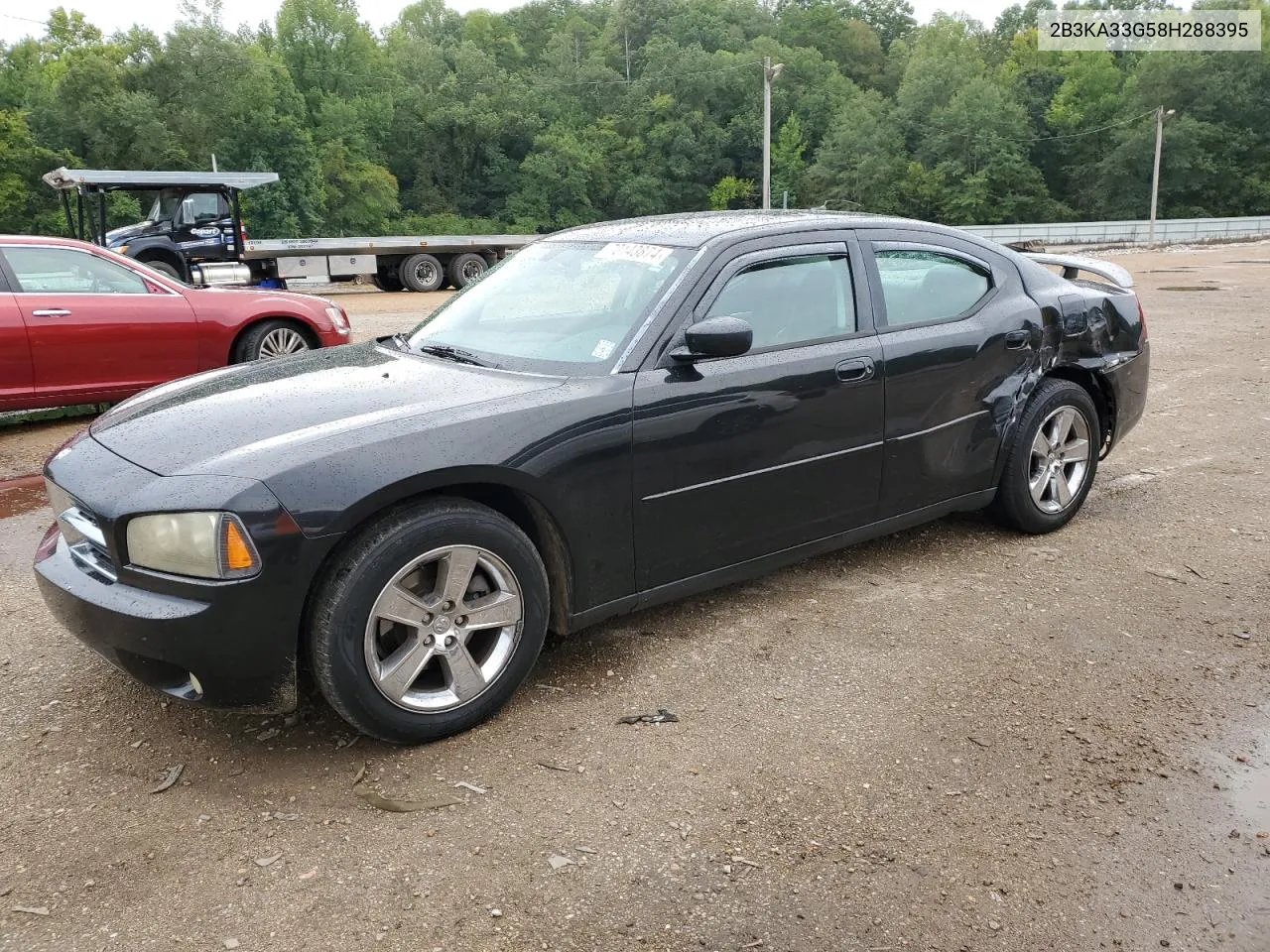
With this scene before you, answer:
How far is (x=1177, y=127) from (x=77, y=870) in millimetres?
83771

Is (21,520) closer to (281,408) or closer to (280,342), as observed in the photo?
(281,408)

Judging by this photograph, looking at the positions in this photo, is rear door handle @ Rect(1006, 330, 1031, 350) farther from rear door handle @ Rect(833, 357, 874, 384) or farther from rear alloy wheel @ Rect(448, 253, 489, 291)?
rear alloy wheel @ Rect(448, 253, 489, 291)

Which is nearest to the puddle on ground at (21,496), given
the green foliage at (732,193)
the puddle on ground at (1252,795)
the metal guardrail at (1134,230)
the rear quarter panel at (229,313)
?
the rear quarter panel at (229,313)

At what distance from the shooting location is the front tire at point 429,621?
288cm

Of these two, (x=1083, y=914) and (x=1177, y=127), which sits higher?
(x=1177, y=127)

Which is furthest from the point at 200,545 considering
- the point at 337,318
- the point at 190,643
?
the point at 337,318

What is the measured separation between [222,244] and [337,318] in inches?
510

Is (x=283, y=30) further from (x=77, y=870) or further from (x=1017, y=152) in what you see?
(x=77, y=870)

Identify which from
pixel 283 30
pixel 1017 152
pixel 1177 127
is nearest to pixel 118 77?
pixel 283 30

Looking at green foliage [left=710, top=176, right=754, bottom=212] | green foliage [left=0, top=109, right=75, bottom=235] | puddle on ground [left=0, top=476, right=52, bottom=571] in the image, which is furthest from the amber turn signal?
green foliage [left=710, top=176, right=754, bottom=212]

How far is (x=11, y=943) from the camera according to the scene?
2.29 metres

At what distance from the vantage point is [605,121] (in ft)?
301

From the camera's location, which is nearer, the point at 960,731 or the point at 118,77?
the point at 960,731

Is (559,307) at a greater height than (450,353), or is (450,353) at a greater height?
(559,307)
